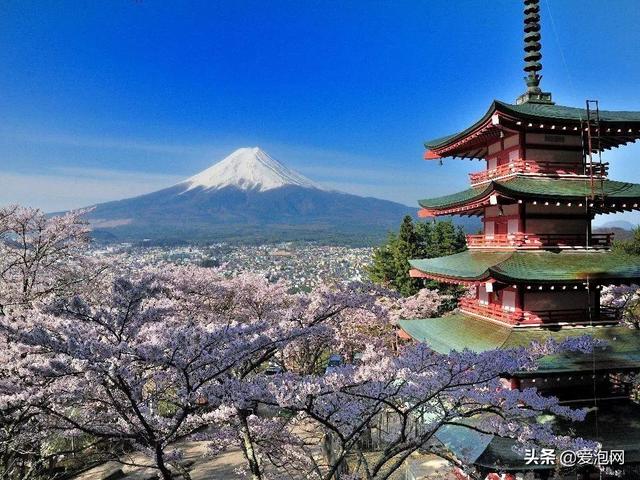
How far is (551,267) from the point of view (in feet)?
32.1

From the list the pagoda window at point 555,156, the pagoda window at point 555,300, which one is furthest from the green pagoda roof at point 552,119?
the pagoda window at point 555,300

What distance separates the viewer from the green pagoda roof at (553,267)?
9.37 metres

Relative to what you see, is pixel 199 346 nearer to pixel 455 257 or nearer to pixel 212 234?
pixel 455 257

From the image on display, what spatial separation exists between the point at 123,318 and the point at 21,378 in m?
1.94

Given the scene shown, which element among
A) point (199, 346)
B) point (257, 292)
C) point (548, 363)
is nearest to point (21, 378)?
point (199, 346)

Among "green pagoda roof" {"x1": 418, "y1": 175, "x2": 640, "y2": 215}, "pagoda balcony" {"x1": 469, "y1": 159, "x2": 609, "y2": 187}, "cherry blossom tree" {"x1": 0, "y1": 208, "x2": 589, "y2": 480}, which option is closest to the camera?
A: "cherry blossom tree" {"x1": 0, "y1": 208, "x2": 589, "y2": 480}

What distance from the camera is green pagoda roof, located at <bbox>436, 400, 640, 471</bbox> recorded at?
8.75m

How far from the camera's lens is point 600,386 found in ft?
33.3

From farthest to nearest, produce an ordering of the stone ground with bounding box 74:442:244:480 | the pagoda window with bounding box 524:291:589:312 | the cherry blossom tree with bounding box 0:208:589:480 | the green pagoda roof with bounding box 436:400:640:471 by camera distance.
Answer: the stone ground with bounding box 74:442:244:480 < the pagoda window with bounding box 524:291:589:312 < the green pagoda roof with bounding box 436:400:640:471 < the cherry blossom tree with bounding box 0:208:589:480

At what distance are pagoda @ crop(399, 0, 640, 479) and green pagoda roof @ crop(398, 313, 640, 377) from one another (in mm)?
29

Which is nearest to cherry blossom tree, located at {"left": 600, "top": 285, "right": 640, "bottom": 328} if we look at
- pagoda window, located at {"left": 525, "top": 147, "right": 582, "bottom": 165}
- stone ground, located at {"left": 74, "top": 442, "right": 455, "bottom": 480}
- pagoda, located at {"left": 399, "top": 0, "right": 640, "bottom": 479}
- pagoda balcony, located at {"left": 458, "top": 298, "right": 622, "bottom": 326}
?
pagoda, located at {"left": 399, "top": 0, "right": 640, "bottom": 479}

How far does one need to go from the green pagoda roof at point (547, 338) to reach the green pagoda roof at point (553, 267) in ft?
4.22

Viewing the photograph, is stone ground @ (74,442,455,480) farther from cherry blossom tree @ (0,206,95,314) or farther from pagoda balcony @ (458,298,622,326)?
cherry blossom tree @ (0,206,95,314)

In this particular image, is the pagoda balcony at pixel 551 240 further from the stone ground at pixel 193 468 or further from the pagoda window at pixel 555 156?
the stone ground at pixel 193 468
